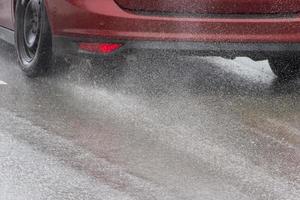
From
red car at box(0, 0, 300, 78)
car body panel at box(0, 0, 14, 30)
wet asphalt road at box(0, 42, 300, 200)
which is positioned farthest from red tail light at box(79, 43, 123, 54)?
car body panel at box(0, 0, 14, 30)

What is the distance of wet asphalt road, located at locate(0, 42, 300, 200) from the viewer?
563 cm

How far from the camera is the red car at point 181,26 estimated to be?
25.1 feet

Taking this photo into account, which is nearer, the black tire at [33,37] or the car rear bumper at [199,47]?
the car rear bumper at [199,47]

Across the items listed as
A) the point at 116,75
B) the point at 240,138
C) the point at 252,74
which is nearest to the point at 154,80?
the point at 116,75

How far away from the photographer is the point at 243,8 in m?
7.69

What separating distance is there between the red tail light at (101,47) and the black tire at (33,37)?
1.38ft

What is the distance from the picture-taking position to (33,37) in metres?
8.51

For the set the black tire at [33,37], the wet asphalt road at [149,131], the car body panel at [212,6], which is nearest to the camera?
the wet asphalt road at [149,131]

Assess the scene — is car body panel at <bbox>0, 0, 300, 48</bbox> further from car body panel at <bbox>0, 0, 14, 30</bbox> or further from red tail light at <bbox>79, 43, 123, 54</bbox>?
car body panel at <bbox>0, 0, 14, 30</bbox>

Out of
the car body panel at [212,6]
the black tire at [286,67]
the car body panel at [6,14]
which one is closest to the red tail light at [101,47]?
the car body panel at [212,6]

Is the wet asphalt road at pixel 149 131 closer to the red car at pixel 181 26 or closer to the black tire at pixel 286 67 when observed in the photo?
Result: the black tire at pixel 286 67

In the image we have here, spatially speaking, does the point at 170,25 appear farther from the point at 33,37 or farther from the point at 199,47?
the point at 33,37

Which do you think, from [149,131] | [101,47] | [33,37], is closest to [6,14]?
[33,37]

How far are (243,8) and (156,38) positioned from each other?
61cm
